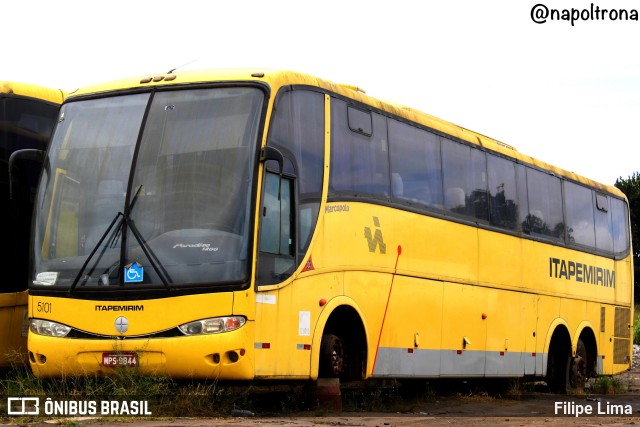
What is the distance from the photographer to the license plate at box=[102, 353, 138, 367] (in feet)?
37.6

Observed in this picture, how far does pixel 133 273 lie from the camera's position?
11.6 m

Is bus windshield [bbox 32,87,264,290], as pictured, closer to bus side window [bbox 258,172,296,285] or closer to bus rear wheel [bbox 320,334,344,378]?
bus side window [bbox 258,172,296,285]

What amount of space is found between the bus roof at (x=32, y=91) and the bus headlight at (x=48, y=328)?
3.29m

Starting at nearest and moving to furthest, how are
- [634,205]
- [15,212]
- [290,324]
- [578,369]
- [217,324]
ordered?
[217,324] < [290,324] < [15,212] < [578,369] < [634,205]

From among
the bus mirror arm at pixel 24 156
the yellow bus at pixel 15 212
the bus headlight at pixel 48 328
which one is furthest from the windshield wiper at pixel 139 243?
the yellow bus at pixel 15 212

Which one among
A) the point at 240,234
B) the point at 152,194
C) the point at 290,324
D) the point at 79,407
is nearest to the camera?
the point at 240,234

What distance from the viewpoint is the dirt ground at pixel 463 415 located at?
10.8 m

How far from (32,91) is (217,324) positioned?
494 cm

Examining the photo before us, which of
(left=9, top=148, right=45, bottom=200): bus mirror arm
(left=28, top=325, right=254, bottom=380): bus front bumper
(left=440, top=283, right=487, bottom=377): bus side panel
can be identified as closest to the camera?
(left=28, top=325, right=254, bottom=380): bus front bumper

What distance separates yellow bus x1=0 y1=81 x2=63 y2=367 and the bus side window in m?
3.49

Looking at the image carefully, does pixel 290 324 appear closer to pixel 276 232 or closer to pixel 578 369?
pixel 276 232

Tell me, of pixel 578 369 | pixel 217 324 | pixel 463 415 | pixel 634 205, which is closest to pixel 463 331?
pixel 463 415

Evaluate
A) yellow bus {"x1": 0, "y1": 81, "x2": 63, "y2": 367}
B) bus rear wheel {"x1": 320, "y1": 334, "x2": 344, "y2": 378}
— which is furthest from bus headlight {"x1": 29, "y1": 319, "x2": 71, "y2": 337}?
bus rear wheel {"x1": 320, "y1": 334, "x2": 344, "y2": 378}

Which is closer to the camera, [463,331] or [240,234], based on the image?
[240,234]
